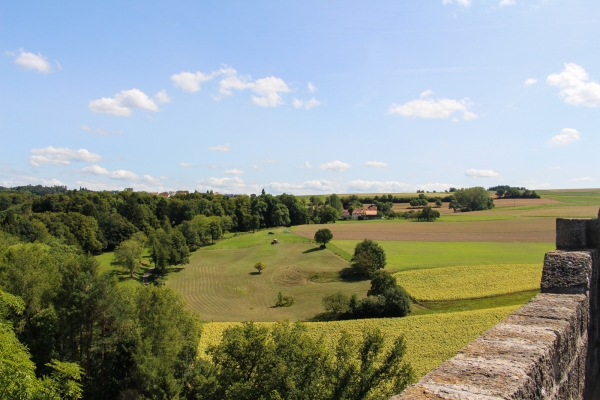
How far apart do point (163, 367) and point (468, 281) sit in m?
31.2

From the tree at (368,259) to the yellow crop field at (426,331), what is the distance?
15.6 meters

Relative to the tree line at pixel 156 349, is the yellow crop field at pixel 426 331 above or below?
below

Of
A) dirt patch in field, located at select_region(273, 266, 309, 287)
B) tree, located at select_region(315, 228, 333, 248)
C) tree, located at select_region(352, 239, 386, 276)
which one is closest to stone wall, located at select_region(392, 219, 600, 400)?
tree, located at select_region(352, 239, 386, 276)

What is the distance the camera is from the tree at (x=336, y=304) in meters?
33.1

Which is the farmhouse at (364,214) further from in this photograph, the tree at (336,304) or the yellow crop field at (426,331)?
the yellow crop field at (426,331)

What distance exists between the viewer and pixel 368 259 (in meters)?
44.6

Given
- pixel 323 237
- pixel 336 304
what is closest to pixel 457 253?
pixel 323 237

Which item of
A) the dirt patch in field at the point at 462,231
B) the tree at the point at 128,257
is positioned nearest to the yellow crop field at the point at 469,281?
the dirt patch in field at the point at 462,231

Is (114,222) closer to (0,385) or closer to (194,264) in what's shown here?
(194,264)

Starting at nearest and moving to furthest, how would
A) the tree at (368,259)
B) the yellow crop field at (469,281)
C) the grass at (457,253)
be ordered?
the yellow crop field at (469,281)
the grass at (457,253)
the tree at (368,259)

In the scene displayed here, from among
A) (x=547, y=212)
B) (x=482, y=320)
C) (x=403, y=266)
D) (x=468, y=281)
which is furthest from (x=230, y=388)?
(x=547, y=212)

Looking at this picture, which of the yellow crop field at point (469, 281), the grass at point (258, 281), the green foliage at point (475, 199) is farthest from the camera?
the green foliage at point (475, 199)

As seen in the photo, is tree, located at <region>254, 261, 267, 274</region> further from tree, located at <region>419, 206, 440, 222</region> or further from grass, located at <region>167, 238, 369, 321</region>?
tree, located at <region>419, 206, 440, 222</region>

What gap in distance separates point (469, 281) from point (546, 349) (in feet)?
124
